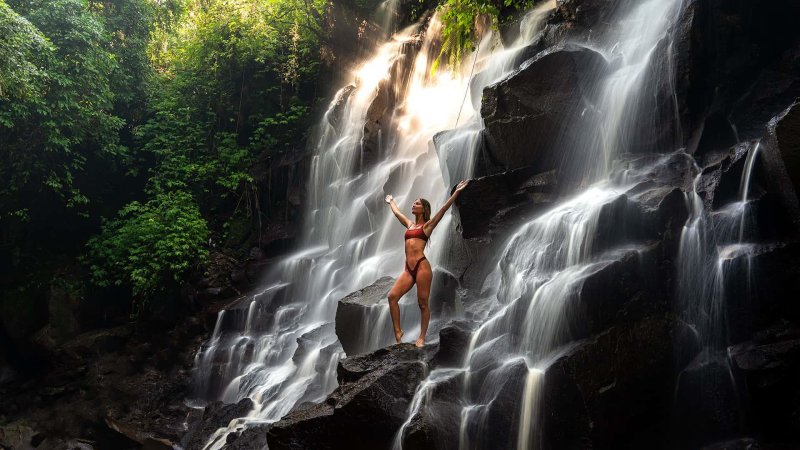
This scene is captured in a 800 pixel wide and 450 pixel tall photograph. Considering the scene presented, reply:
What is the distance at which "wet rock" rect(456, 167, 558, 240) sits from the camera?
26.3ft

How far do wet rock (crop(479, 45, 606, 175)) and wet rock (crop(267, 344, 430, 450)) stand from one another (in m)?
3.80

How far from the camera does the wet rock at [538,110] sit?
837cm

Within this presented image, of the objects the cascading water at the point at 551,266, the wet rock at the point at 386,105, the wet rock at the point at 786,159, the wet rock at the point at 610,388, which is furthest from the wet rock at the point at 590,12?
the wet rock at the point at 610,388

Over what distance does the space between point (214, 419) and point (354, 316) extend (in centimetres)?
300

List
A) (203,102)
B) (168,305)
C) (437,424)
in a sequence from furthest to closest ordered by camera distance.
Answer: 1. (203,102)
2. (168,305)
3. (437,424)

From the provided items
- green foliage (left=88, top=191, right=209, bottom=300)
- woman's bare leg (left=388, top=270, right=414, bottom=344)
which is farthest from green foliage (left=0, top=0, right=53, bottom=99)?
A: woman's bare leg (left=388, top=270, right=414, bottom=344)

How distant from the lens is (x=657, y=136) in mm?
7945

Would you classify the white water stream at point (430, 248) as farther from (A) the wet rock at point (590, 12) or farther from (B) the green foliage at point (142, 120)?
(B) the green foliage at point (142, 120)

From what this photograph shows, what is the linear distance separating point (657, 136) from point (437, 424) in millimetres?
5391

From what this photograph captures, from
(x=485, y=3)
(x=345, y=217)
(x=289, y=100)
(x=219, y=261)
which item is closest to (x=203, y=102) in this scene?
(x=289, y=100)

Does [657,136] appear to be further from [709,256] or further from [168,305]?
[168,305]

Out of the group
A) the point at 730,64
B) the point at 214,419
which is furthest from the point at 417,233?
the point at 730,64

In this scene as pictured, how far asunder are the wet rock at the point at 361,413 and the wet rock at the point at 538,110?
3.80 m

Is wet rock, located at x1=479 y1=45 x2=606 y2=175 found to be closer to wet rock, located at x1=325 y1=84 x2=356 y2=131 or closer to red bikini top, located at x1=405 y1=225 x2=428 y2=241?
red bikini top, located at x1=405 y1=225 x2=428 y2=241
